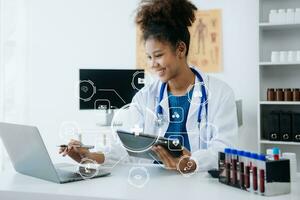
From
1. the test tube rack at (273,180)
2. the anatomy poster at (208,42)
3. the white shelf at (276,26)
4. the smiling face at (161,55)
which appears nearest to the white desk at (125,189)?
the test tube rack at (273,180)

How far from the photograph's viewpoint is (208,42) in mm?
2975

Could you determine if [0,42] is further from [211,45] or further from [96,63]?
[211,45]

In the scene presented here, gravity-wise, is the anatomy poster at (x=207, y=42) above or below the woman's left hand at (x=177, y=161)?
above

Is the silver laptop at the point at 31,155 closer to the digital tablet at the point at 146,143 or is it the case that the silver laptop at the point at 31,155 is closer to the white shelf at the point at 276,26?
the digital tablet at the point at 146,143

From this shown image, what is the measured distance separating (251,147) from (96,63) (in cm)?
134

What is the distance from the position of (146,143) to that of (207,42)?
2047mm

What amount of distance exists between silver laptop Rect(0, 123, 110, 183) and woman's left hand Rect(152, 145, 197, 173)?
6.5 inches

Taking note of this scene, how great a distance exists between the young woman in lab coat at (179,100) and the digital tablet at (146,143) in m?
0.04

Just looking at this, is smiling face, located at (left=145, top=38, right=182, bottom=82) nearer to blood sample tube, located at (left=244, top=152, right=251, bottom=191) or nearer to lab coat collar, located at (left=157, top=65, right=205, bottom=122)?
lab coat collar, located at (left=157, top=65, right=205, bottom=122)

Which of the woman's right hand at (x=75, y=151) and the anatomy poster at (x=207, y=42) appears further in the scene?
the anatomy poster at (x=207, y=42)

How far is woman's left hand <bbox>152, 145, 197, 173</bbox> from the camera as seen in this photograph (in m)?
1.05

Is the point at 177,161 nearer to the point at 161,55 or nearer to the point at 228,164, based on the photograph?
the point at 228,164

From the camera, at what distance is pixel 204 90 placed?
4.38 ft

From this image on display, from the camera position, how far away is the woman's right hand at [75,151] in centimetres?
111
